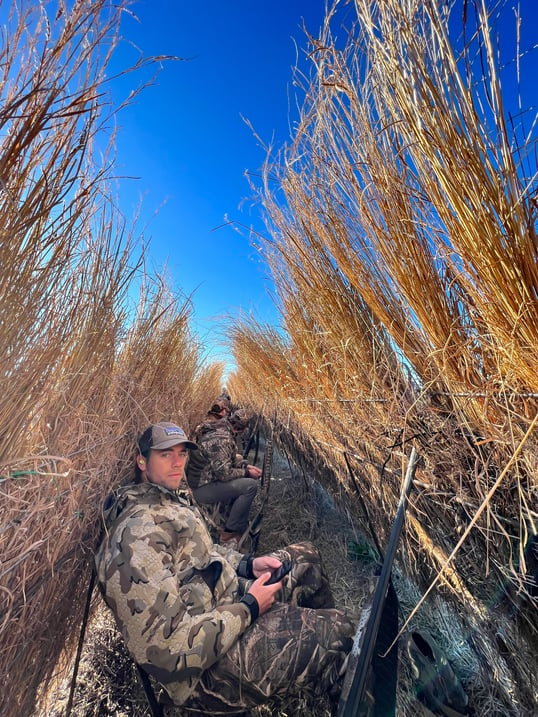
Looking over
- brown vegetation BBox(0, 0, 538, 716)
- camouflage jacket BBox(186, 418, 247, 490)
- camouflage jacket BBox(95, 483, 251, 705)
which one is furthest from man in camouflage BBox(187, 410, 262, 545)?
camouflage jacket BBox(95, 483, 251, 705)

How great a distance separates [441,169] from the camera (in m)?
0.75

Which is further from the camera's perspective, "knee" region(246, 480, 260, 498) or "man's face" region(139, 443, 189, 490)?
"knee" region(246, 480, 260, 498)

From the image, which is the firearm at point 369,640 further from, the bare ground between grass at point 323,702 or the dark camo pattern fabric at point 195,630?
the bare ground between grass at point 323,702

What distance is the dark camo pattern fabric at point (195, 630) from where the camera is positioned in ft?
3.48

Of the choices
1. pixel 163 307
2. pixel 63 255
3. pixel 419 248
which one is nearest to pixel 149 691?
pixel 63 255

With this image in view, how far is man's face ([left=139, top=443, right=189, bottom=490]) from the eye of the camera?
1.54 meters

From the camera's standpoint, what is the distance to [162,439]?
163 centimetres

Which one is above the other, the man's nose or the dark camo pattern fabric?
the man's nose

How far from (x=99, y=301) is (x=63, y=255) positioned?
0.91m

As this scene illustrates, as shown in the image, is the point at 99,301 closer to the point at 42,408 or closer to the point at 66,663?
the point at 42,408

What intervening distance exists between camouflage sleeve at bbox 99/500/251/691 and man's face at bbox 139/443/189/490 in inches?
10.1

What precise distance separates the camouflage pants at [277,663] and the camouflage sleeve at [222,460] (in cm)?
200

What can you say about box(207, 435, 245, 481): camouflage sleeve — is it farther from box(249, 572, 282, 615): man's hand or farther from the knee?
box(249, 572, 282, 615): man's hand

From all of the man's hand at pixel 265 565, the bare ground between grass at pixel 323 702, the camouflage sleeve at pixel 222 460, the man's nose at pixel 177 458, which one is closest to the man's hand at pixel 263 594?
the man's hand at pixel 265 565
